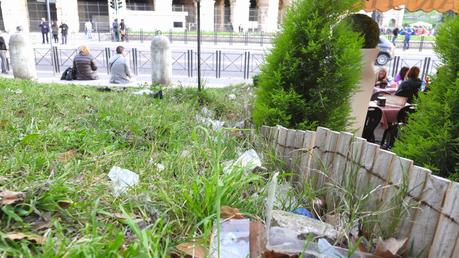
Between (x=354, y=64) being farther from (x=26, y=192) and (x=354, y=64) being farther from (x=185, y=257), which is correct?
(x=26, y=192)

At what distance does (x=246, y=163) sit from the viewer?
8.16ft

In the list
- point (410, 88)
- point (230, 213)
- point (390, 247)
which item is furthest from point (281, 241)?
point (410, 88)

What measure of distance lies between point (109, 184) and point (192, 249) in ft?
2.42

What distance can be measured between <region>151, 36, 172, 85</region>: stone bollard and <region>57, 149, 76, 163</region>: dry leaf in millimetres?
8928

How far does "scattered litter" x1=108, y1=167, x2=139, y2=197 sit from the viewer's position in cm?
208

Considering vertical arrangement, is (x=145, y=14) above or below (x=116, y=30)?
above

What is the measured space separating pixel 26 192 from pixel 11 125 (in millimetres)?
1665

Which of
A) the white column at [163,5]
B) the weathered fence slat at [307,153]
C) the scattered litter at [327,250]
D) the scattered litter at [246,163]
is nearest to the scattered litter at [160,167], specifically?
the scattered litter at [246,163]

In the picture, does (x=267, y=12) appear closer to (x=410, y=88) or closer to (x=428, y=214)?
(x=410, y=88)

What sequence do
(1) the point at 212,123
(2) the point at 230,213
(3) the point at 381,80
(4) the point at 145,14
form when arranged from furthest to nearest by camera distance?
(4) the point at 145,14 → (3) the point at 381,80 → (1) the point at 212,123 → (2) the point at 230,213

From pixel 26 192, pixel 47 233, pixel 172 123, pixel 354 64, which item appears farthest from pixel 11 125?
pixel 354 64

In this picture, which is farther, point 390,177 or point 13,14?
point 13,14

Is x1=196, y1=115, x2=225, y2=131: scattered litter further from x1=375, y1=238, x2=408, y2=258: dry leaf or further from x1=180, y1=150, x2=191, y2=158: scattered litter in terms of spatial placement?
x1=375, y1=238, x2=408, y2=258: dry leaf

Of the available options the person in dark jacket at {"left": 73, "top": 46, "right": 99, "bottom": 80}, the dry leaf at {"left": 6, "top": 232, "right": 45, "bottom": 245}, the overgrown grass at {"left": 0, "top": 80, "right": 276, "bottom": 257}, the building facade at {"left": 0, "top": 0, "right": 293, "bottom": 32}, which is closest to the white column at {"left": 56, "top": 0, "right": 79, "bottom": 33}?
the building facade at {"left": 0, "top": 0, "right": 293, "bottom": 32}
